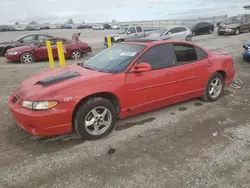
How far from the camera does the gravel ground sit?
2.79 metres

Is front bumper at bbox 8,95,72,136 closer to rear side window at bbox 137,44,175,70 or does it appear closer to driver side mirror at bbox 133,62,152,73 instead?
driver side mirror at bbox 133,62,152,73

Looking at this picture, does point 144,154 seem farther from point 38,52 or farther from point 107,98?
point 38,52

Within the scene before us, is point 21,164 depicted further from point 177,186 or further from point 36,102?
point 177,186

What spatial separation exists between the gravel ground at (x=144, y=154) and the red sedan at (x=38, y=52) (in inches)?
287

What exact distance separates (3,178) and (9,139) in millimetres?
1082

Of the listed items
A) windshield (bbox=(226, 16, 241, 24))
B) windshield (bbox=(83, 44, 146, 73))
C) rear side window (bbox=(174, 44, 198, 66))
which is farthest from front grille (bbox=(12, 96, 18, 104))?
windshield (bbox=(226, 16, 241, 24))

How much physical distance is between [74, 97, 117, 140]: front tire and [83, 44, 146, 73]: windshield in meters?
0.65

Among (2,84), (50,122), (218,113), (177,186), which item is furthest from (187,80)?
(2,84)

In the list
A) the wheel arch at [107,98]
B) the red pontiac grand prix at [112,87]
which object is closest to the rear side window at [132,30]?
the red pontiac grand prix at [112,87]

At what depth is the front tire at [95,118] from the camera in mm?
3490

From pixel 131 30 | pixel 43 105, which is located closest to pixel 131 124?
pixel 43 105

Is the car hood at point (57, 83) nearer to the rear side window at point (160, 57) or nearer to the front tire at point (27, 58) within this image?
the rear side window at point (160, 57)

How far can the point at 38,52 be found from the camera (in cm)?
1160

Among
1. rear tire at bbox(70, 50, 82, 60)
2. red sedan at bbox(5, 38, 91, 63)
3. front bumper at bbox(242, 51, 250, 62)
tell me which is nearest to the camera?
front bumper at bbox(242, 51, 250, 62)
